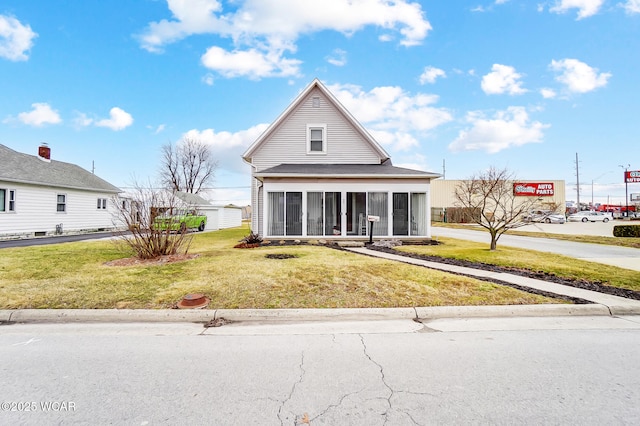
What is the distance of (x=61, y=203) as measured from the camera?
2141 centimetres

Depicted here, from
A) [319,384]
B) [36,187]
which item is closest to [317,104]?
[319,384]

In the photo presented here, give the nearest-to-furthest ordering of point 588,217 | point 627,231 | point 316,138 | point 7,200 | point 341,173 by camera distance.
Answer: point 341,173, point 316,138, point 7,200, point 627,231, point 588,217

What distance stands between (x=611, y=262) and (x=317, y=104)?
576 inches

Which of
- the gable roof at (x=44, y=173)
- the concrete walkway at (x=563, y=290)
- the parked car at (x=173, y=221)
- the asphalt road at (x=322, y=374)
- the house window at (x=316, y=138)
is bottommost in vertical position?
the asphalt road at (x=322, y=374)

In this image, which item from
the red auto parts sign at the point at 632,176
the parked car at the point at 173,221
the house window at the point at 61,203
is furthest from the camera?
the red auto parts sign at the point at 632,176

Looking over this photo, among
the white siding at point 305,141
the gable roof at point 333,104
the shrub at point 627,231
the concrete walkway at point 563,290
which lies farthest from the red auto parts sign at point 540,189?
the concrete walkway at point 563,290

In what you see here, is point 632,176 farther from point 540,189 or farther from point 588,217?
point 540,189

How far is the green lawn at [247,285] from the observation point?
5.43 metres

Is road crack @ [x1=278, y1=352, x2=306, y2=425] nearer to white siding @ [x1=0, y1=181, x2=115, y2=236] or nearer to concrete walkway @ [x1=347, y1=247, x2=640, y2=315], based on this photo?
concrete walkway @ [x1=347, y1=247, x2=640, y2=315]

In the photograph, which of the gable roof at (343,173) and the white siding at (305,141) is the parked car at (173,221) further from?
the white siding at (305,141)

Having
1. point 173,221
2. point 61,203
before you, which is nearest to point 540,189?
point 173,221

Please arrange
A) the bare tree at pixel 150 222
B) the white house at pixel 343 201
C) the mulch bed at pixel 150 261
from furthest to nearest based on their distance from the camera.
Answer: the white house at pixel 343 201
the bare tree at pixel 150 222
the mulch bed at pixel 150 261

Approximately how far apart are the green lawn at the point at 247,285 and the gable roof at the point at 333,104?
997 centimetres

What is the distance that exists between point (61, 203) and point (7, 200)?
375cm
